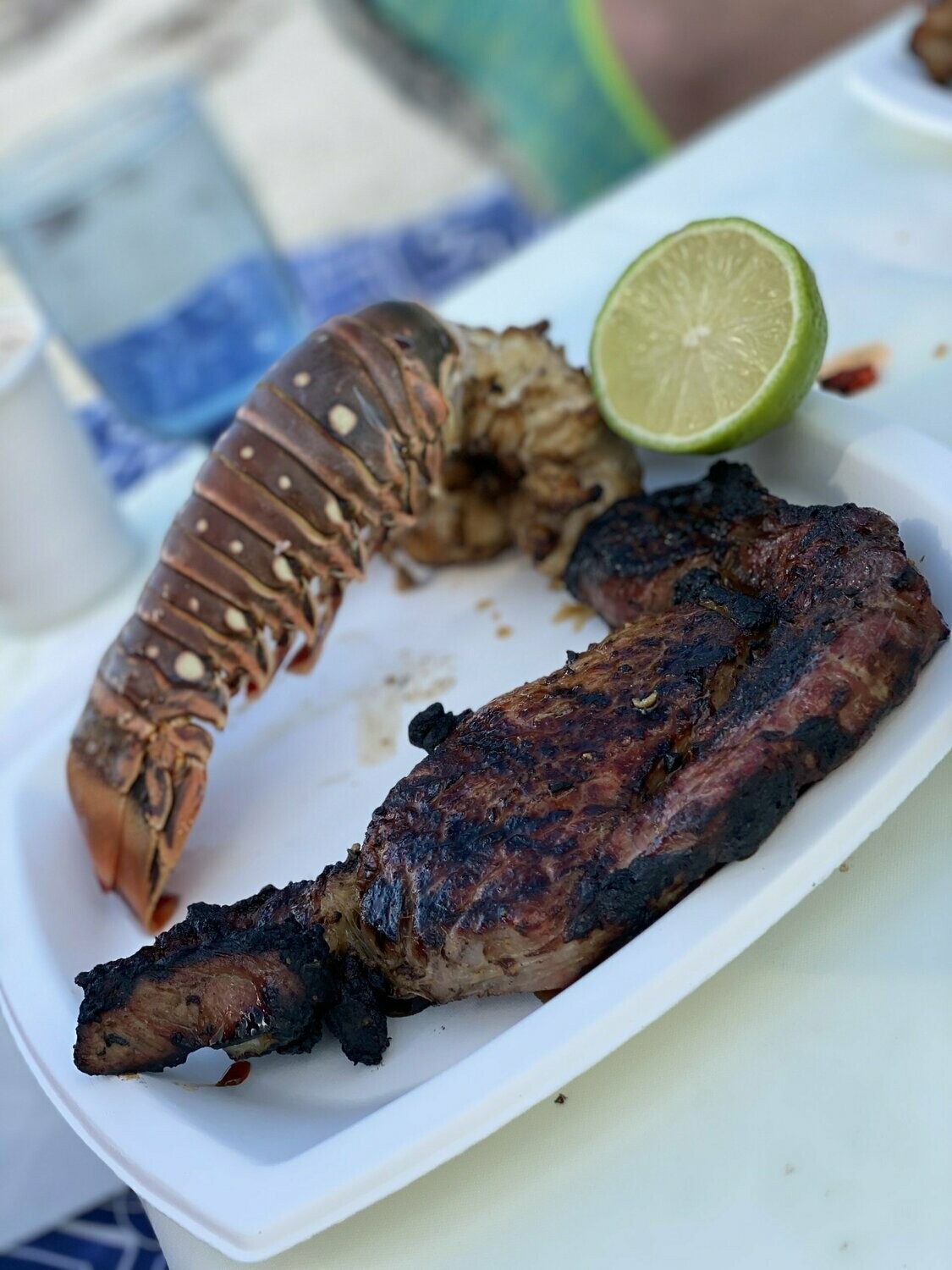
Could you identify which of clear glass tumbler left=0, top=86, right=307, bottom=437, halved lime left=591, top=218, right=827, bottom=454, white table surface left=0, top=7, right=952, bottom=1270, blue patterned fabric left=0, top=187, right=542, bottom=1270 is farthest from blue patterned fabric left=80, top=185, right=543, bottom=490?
white table surface left=0, top=7, right=952, bottom=1270

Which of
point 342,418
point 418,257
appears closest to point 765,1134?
point 342,418

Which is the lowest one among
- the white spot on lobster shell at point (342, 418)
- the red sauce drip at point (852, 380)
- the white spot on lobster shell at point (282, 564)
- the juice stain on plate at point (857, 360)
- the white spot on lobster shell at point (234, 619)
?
the juice stain on plate at point (857, 360)

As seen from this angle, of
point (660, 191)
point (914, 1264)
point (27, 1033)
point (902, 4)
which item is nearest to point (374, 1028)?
point (27, 1033)

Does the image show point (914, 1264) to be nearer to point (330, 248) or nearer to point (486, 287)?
point (486, 287)

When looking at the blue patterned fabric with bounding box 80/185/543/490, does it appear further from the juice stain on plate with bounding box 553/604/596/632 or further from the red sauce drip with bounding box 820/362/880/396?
the juice stain on plate with bounding box 553/604/596/632

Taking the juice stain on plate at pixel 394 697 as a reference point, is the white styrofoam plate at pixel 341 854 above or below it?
above

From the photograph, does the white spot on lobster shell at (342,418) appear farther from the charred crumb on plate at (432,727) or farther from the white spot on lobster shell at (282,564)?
the charred crumb on plate at (432,727)

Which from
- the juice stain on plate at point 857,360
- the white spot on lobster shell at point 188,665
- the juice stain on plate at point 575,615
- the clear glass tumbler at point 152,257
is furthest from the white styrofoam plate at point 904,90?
the white spot on lobster shell at point 188,665
